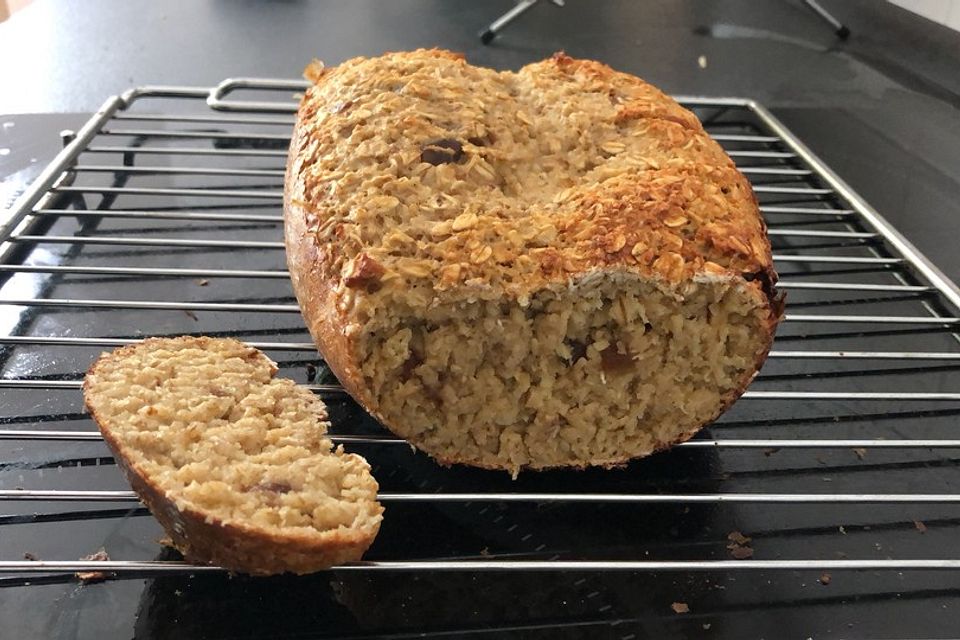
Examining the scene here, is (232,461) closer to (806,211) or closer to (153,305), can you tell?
(153,305)

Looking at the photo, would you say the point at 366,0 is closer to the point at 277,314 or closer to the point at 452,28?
the point at 452,28

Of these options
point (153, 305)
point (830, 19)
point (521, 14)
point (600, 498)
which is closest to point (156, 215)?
point (153, 305)

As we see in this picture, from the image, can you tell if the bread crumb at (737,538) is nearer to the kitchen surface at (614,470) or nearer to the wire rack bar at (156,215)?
the kitchen surface at (614,470)

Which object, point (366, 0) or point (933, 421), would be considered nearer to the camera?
point (933, 421)

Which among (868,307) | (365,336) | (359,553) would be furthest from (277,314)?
(868,307)

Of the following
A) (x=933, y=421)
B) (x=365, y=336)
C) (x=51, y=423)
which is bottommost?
(x=51, y=423)

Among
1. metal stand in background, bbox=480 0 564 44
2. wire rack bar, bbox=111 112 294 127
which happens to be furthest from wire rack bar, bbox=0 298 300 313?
metal stand in background, bbox=480 0 564 44

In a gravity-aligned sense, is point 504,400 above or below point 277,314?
above

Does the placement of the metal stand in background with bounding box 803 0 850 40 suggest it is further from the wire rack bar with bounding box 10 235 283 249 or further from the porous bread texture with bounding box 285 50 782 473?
the wire rack bar with bounding box 10 235 283 249

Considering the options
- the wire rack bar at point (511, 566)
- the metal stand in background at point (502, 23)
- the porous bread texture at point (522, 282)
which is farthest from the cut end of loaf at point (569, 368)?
the metal stand in background at point (502, 23)
